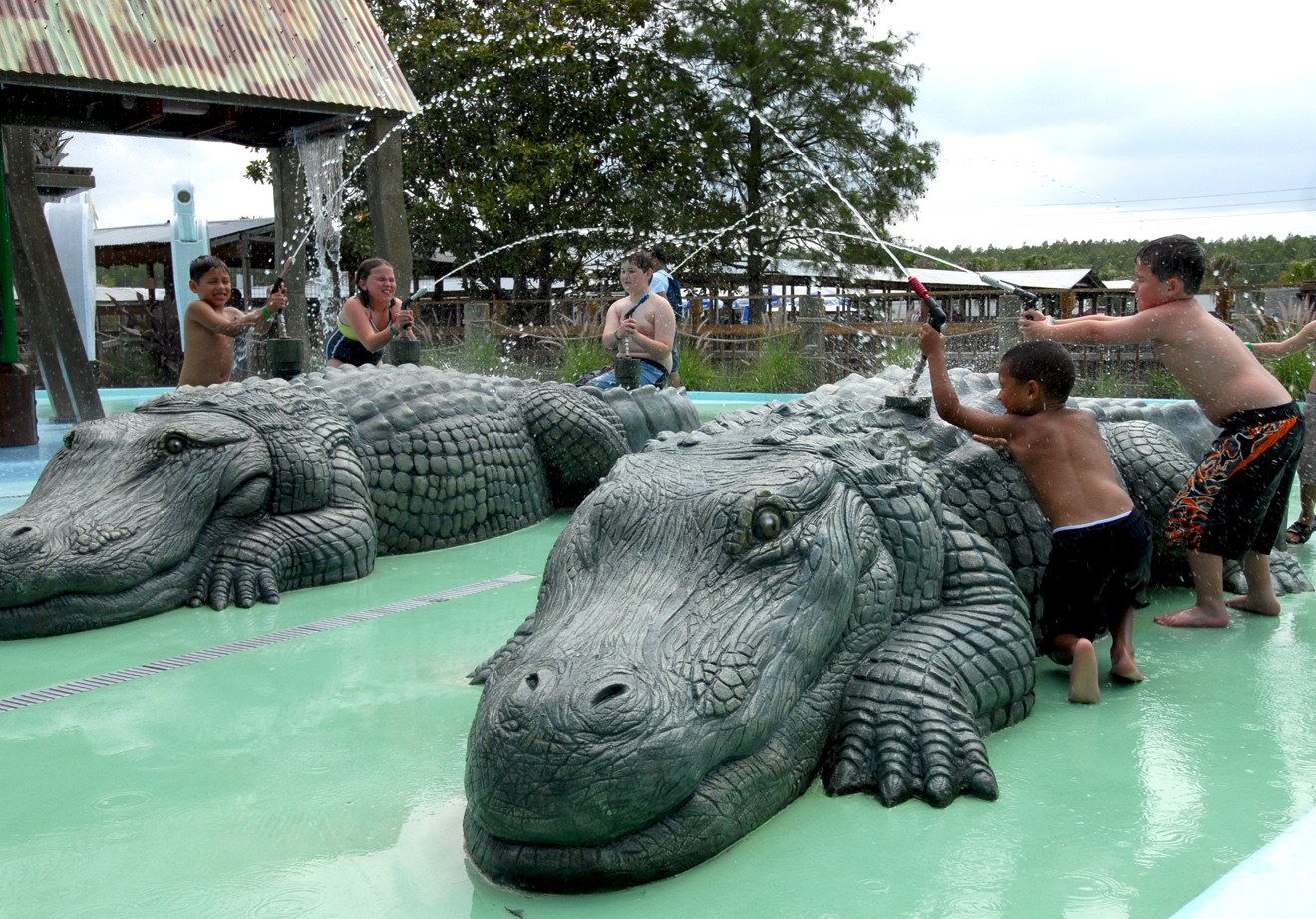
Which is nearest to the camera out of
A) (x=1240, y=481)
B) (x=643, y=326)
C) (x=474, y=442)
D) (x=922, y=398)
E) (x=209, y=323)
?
(x=922, y=398)

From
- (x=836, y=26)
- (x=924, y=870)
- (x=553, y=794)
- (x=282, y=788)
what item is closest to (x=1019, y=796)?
(x=924, y=870)

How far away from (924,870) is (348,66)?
7.83 meters

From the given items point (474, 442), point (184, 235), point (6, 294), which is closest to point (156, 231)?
point (184, 235)

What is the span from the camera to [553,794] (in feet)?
5.64

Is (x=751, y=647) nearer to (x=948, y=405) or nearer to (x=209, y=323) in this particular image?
(x=948, y=405)

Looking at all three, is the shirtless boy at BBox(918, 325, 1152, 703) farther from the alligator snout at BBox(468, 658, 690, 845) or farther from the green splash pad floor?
the alligator snout at BBox(468, 658, 690, 845)

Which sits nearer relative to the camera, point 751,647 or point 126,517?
point 751,647

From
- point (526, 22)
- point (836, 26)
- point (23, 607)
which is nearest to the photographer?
point (23, 607)

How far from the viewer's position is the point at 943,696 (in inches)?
90.0

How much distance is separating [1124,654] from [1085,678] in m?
0.26

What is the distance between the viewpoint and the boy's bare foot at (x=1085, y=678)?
2799 millimetres

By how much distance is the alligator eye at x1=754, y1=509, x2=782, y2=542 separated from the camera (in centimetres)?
221

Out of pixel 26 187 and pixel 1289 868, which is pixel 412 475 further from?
pixel 26 187

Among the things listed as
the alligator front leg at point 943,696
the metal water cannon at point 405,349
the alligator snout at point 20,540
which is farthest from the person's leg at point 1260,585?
the metal water cannon at point 405,349
